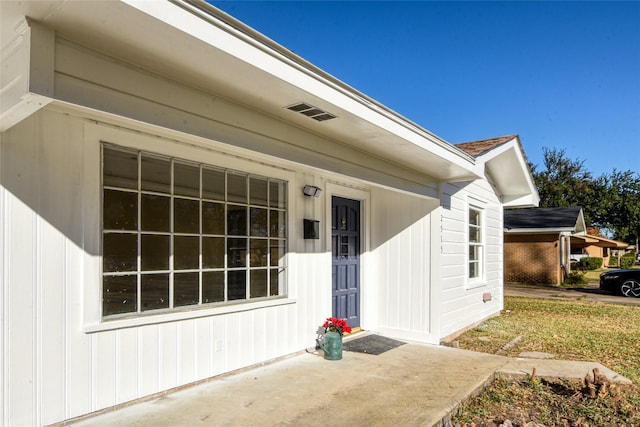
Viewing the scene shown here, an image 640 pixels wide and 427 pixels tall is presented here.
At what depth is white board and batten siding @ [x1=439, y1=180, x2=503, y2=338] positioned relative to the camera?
273 inches

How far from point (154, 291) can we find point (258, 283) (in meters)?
1.33

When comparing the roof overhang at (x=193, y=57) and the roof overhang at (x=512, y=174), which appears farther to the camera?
the roof overhang at (x=512, y=174)

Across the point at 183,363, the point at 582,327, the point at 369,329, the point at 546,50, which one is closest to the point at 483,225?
the point at 582,327

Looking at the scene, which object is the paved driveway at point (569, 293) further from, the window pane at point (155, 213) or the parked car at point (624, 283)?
the window pane at point (155, 213)

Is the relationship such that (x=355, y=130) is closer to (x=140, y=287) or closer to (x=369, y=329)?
(x=140, y=287)

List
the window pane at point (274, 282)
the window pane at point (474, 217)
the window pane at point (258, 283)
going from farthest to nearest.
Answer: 1. the window pane at point (474, 217)
2. the window pane at point (274, 282)
3. the window pane at point (258, 283)

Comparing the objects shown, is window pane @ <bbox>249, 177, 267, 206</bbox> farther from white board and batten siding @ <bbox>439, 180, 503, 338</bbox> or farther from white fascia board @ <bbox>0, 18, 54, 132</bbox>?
white board and batten siding @ <bbox>439, 180, 503, 338</bbox>

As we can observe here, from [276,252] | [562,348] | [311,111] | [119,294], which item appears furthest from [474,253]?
[119,294]

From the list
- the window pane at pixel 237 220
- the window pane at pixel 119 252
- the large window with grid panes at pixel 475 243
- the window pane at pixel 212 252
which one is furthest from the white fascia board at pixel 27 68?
the large window with grid panes at pixel 475 243

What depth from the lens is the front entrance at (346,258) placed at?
6.32 m

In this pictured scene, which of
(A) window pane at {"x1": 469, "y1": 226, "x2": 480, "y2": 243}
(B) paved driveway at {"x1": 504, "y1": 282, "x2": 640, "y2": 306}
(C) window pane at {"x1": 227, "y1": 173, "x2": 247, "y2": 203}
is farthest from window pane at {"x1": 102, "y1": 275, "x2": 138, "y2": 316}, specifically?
(B) paved driveway at {"x1": 504, "y1": 282, "x2": 640, "y2": 306}

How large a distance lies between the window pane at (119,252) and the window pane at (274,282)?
175cm

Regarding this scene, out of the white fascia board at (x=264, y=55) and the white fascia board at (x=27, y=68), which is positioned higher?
the white fascia board at (x=264, y=55)

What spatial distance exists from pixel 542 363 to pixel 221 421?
12.7ft
